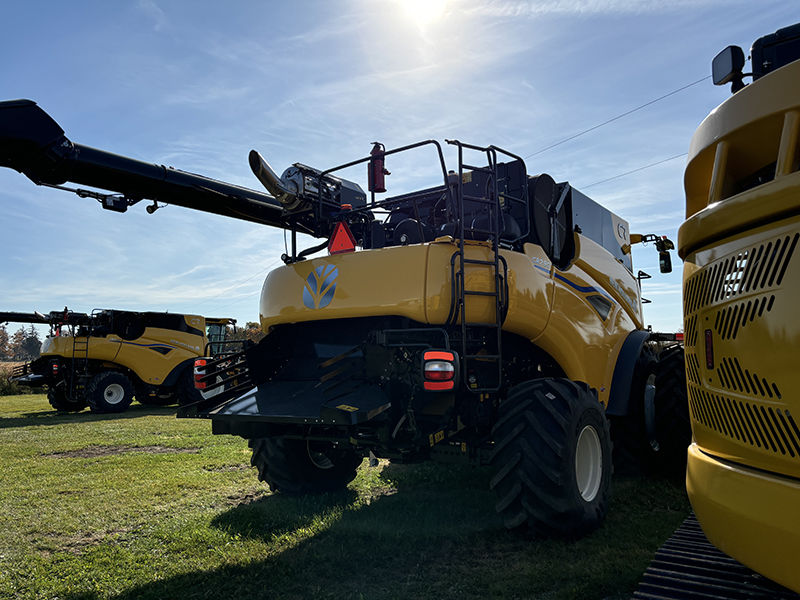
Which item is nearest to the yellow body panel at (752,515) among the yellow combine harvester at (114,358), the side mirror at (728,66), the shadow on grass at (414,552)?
the shadow on grass at (414,552)

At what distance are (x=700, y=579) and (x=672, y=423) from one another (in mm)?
3659

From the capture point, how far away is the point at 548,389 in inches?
167

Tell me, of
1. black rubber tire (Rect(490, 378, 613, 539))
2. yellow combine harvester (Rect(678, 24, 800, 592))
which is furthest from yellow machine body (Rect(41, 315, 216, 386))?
yellow combine harvester (Rect(678, 24, 800, 592))

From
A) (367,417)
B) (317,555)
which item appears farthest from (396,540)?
(367,417)

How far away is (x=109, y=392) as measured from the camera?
15656mm

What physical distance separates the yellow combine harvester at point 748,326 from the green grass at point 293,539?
60.7 inches

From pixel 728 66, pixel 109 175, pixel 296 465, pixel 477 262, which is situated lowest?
pixel 296 465

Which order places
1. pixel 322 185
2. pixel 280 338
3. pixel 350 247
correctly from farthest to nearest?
pixel 322 185 < pixel 280 338 < pixel 350 247

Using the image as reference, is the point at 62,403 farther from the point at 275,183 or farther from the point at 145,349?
the point at 275,183

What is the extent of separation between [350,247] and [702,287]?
336 centimetres

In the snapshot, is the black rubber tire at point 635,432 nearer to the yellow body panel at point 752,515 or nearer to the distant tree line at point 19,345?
the yellow body panel at point 752,515

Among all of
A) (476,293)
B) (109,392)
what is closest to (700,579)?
(476,293)

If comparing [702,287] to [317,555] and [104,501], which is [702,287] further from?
[104,501]

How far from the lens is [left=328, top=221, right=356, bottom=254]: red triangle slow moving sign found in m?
5.21
